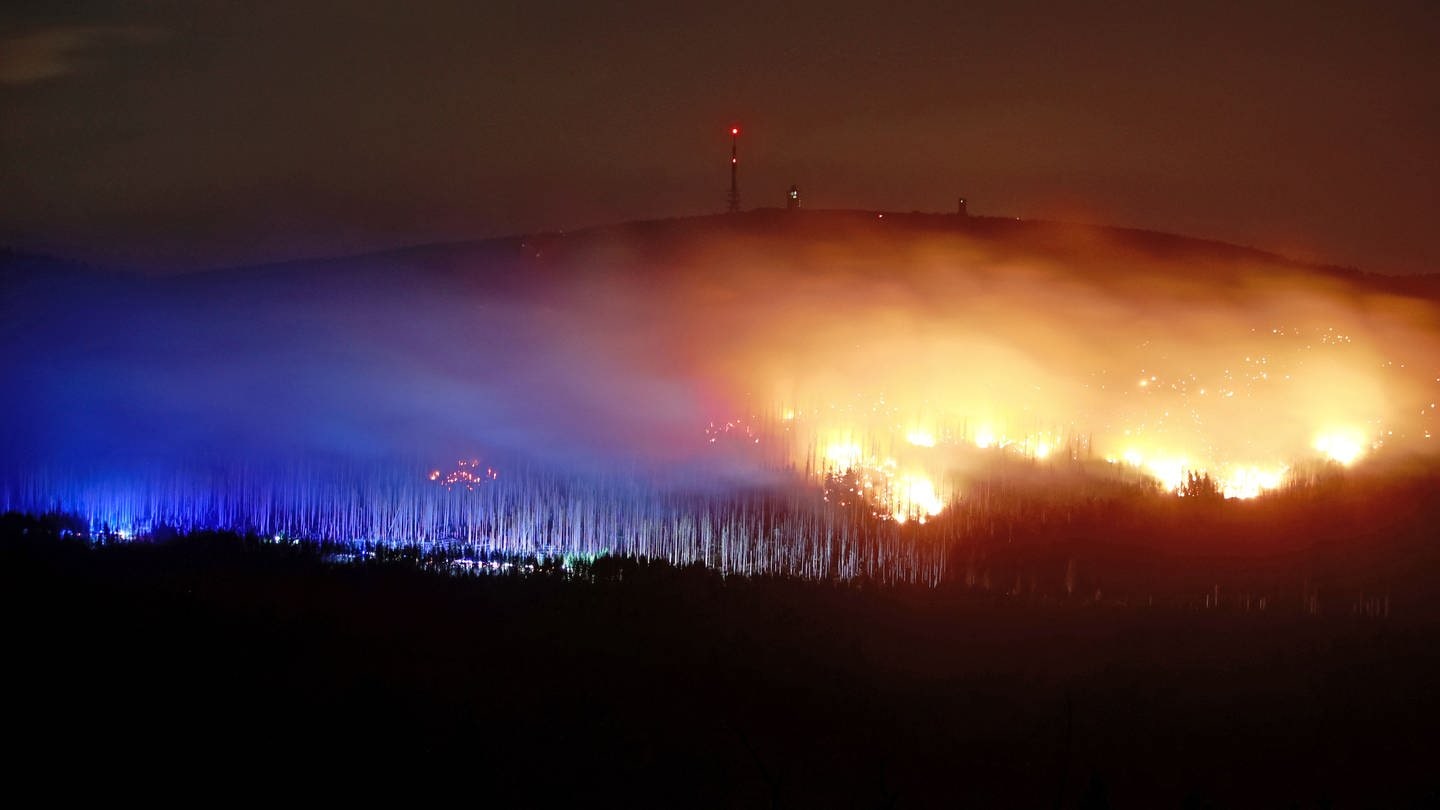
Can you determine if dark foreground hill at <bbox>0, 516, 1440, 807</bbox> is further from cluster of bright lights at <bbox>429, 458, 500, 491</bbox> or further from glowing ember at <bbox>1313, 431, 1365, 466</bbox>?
glowing ember at <bbox>1313, 431, 1365, 466</bbox>

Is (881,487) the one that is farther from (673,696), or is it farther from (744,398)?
(673,696)

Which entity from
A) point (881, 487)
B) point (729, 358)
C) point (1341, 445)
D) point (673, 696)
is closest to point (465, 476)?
point (881, 487)

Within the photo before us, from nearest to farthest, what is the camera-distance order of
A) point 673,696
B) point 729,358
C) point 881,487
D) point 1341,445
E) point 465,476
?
point 673,696 → point 881,487 → point 465,476 → point 1341,445 → point 729,358

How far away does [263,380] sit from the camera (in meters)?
26.5

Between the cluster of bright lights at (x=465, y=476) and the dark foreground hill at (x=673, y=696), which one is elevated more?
the cluster of bright lights at (x=465, y=476)

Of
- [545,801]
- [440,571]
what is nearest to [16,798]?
[545,801]

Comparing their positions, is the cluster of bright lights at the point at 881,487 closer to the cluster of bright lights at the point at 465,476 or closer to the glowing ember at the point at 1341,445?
the cluster of bright lights at the point at 465,476

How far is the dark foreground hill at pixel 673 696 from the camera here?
830cm

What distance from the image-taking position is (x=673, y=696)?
9711mm

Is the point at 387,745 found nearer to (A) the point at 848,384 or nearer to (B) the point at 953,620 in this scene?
(B) the point at 953,620

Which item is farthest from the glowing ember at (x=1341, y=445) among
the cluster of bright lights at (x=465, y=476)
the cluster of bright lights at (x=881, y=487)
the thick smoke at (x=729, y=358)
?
the cluster of bright lights at (x=465, y=476)

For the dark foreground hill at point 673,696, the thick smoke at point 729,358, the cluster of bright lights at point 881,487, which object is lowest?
the dark foreground hill at point 673,696

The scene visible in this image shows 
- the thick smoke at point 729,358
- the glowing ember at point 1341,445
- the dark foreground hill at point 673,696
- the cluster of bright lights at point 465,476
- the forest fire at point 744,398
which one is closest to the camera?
the dark foreground hill at point 673,696

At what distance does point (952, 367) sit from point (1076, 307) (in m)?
5.52
